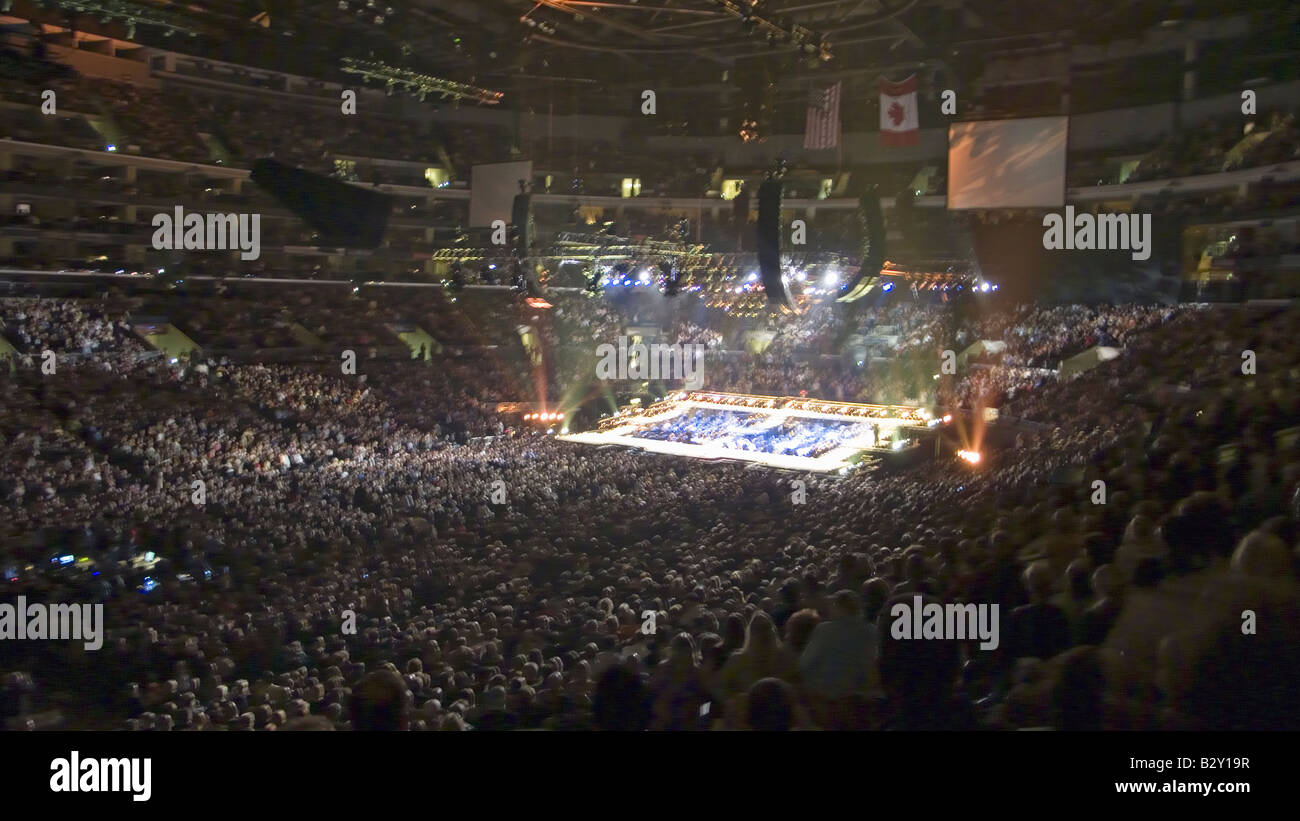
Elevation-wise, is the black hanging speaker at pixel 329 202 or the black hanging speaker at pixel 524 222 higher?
the black hanging speaker at pixel 329 202

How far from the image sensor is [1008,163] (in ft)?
30.0

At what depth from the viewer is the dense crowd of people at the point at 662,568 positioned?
3184mm

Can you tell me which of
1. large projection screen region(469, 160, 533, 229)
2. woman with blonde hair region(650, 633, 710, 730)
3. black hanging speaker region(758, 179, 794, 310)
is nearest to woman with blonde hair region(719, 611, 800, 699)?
woman with blonde hair region(650, 633, 710, 730)

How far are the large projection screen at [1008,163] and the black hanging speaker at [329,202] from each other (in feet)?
24.3

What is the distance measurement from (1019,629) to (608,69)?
14686 millimetres

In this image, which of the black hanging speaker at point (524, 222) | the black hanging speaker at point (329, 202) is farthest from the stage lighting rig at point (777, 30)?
the black hanging speaker at point (329, 202)

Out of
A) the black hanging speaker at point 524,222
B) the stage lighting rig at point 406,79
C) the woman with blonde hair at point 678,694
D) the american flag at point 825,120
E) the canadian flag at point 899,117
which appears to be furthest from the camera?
the stage lighting rig at point 406,79

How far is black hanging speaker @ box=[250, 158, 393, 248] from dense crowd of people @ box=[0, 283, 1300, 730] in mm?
2900

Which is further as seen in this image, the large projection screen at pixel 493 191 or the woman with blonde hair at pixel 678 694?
the large projection screen at pixel 493 191

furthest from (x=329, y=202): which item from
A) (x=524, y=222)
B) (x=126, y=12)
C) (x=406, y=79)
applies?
(x=524, y=222)

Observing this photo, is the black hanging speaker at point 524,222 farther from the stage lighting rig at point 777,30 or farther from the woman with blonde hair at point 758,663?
the woman with blonde hair at point 758,663

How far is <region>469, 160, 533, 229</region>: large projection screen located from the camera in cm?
1274

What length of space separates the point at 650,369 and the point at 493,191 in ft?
12.1

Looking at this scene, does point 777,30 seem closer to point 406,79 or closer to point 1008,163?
point 1008,163
